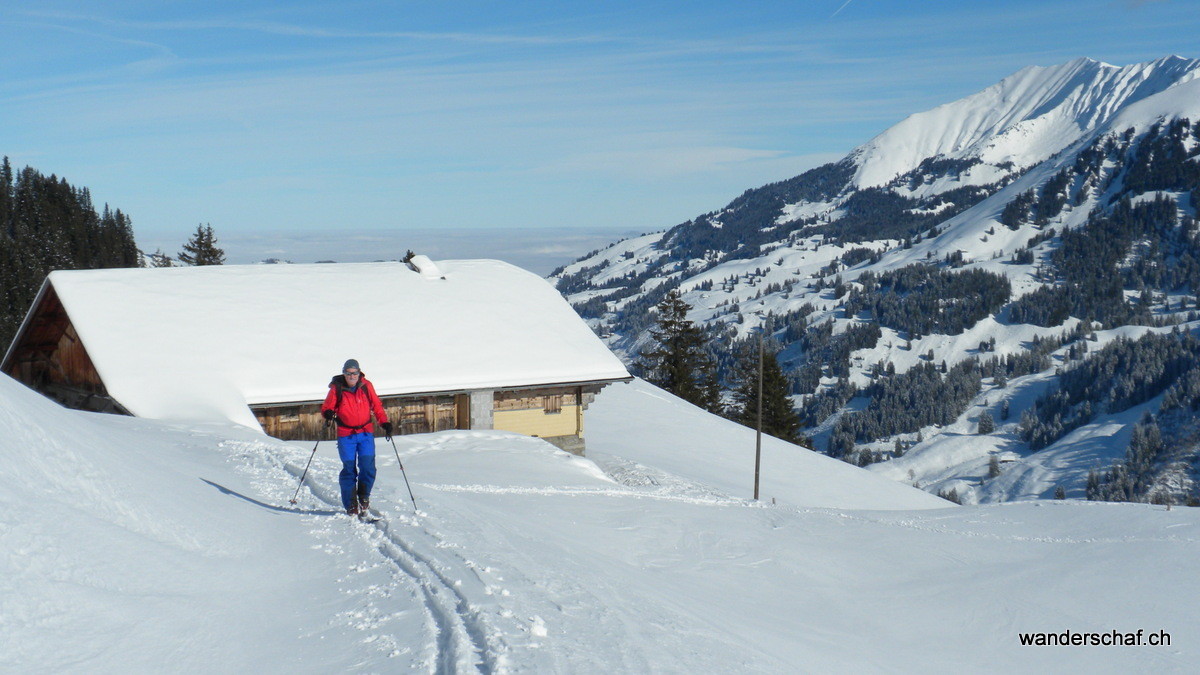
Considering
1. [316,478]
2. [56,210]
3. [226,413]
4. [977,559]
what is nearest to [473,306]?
[226,413]

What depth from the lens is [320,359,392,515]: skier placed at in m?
10.1

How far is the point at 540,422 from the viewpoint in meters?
24.6

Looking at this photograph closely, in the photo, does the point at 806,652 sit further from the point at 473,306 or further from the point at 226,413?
the point at 473,306

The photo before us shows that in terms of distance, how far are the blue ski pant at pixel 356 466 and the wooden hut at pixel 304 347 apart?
8.88 metres

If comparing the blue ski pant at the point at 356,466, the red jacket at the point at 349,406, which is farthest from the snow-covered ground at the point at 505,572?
the red jacket at the point at 349,406

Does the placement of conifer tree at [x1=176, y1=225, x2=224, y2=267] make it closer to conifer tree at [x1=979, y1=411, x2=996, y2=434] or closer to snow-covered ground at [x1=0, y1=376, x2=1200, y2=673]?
snow-covered ground at [x1=0, y1=376, x2=1200, y2=673]

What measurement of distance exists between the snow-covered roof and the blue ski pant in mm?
9533

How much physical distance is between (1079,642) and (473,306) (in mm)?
19058

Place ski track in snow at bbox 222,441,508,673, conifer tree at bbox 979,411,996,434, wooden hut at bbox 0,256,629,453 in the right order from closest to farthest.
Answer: ski track in snow at bbox 222,441,508,673
wooden hut at bbox 0,256,629,453
conifer tree at bbox 979,411,996,434

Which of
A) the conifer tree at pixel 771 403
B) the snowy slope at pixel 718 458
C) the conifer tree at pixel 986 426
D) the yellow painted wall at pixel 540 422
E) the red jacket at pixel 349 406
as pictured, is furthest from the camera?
the conifer tree at pixel 986 426

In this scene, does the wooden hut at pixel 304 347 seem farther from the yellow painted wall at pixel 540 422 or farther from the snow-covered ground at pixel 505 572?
the snow-covered ground at pixel 505 572

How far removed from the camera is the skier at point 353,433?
10102 mm

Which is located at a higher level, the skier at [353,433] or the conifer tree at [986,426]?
the skier at [353,433]

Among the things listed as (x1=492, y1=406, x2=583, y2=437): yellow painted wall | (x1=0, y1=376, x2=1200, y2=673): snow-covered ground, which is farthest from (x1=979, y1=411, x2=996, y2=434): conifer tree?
(x1=0, y1=376, x2=1200, y2=673): snow-covered ground
